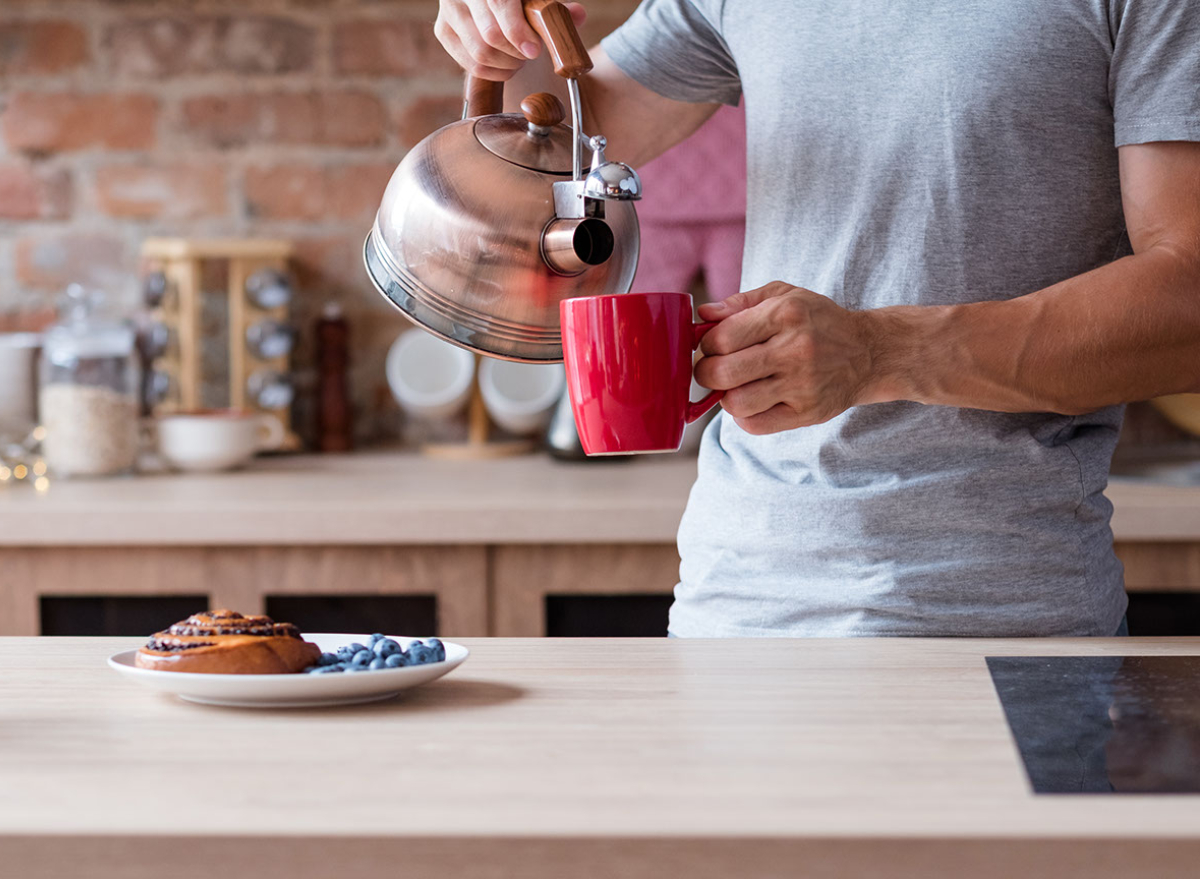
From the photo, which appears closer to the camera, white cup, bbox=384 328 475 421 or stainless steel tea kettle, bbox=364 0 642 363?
stainless steel tea kettle, bbox=364 0 642 363

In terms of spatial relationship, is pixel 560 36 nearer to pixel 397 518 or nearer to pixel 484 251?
pixel 484 251

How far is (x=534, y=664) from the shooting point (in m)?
0.79

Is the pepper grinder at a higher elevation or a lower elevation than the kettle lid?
lower

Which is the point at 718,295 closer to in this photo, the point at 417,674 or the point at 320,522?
the point at 320,522

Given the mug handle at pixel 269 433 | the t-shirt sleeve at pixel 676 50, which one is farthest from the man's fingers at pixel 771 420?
the mug handle at pixel 269 433

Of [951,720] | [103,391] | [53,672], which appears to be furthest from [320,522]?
[951,720]

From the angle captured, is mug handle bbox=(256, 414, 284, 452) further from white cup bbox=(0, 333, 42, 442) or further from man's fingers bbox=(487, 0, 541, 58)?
man's fingers bbox=(487, 0, 541, 58)

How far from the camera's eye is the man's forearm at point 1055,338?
32.2 inches

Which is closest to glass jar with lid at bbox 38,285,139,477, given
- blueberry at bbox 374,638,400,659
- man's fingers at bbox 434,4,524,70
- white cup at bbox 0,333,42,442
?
white cup at bbox 0,333,42,442

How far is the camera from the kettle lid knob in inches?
31.9

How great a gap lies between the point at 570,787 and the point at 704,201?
1496 millimetres

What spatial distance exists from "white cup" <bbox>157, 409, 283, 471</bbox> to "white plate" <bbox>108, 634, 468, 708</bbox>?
45.3 inches

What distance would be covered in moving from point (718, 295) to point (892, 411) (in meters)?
1.04

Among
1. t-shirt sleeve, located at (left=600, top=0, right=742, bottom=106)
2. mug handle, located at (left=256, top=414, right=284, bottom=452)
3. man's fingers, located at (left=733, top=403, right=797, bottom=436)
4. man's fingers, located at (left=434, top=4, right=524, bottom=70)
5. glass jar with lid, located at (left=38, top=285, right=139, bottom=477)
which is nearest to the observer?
man's fingers, located at (left=733, top=403, right=797, bottom=436)
